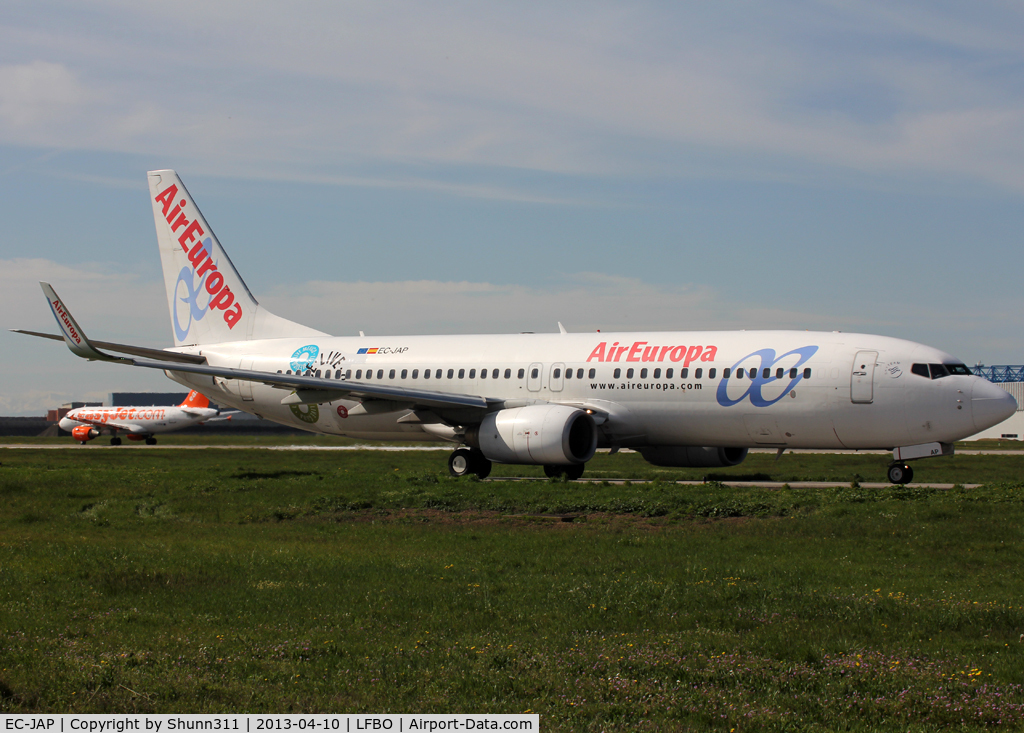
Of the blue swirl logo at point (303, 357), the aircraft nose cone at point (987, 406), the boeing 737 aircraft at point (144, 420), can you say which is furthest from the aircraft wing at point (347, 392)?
the boeing 737 aircraft at point (144, 420)

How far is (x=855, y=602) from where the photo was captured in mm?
11086

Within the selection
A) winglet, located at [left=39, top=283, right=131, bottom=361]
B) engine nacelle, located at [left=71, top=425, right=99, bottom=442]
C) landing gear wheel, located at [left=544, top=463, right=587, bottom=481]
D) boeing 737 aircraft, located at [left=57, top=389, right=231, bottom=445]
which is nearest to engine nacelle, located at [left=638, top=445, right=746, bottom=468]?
landing gear wheel, located at [left=544, top=463, right=587, bottom=481]

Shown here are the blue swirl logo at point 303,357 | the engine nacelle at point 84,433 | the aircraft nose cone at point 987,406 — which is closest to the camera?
the aircraft nose cone at point 987,406

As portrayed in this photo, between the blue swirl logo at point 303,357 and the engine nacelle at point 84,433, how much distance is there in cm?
5676

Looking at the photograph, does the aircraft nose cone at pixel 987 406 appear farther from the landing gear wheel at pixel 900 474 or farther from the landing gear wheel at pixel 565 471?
the landing gear wheel at pixel 565 471

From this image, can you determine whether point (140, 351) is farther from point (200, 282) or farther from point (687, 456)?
point (687, 456)

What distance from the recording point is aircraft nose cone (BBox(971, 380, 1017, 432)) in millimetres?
24516

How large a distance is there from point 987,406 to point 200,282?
2657 centimetres

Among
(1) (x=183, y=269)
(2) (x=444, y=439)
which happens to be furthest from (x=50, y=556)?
(1) (x=183, y=269)

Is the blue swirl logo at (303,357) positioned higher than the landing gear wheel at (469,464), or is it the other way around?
the blue swirl logo at (303,357)

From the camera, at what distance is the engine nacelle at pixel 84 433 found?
84.5m

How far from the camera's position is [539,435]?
27.1 metres

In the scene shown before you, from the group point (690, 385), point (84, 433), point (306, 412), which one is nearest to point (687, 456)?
point (690, 385)

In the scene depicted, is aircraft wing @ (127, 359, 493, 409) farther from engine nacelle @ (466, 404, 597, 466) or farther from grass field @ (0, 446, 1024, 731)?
grass field @ (0, 446, 1024, 731)
